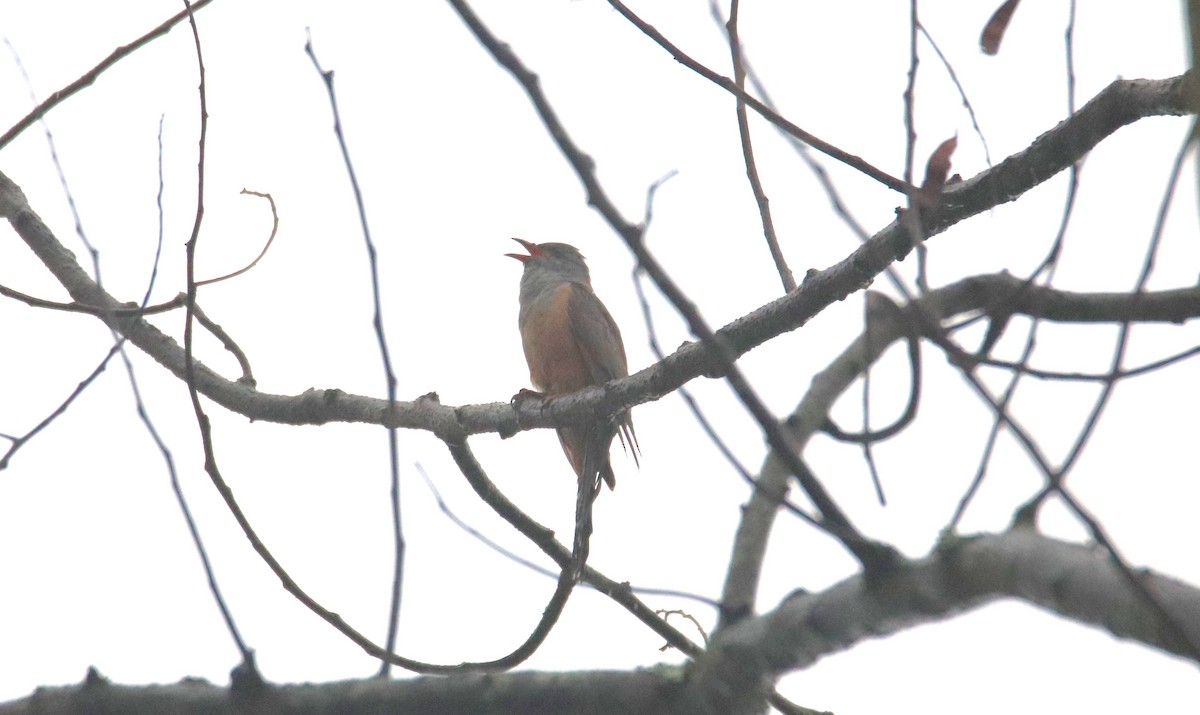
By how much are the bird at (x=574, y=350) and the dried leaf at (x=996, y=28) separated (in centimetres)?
371

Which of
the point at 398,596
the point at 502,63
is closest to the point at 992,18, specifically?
the point at 502,63

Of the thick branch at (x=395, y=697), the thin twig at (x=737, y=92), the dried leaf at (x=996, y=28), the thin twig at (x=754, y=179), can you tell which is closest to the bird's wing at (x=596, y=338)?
the thin twig at (x=754, y=179)

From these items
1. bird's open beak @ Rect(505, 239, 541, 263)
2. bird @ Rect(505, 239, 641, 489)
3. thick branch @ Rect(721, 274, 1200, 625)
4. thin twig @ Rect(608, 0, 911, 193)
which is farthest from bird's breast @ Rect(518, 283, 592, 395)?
thick branch @ Rect(721, 274, 1200, 625)

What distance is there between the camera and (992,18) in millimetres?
2576

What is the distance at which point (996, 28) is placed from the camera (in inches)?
101

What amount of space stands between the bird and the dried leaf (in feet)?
12.2

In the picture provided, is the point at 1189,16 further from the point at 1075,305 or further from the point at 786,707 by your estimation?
the point at 786,707

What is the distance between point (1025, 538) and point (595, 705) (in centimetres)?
58

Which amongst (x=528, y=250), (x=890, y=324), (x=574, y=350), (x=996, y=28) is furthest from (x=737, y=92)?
(x=528, y=250)

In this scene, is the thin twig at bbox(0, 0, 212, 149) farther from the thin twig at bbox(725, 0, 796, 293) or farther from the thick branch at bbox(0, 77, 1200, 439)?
the thin twig at bbox(725, 0, 796, 293)

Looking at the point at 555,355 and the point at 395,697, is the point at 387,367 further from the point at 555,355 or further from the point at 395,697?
the point at 555,355

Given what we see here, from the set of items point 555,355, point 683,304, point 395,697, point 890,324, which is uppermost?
point 555,355

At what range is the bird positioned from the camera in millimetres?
6375

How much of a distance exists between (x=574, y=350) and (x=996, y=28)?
478 centimetres
